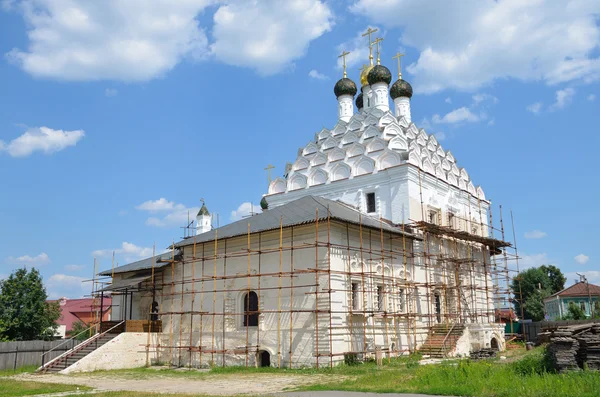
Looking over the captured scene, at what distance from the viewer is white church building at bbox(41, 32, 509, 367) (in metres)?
17.1

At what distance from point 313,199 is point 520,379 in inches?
419

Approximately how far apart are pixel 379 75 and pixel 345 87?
6.10 ft

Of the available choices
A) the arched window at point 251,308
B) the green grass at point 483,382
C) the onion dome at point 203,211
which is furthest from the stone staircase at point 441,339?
the onion dome at point 203,211

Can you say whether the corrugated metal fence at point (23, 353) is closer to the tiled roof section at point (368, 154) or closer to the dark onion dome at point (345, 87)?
the tiled roof section at point (368, 154)

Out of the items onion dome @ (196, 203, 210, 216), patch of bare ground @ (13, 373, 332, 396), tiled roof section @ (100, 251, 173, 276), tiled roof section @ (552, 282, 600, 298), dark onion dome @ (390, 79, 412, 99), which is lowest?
patch of bare ground @ (13, 373, 332, 396)

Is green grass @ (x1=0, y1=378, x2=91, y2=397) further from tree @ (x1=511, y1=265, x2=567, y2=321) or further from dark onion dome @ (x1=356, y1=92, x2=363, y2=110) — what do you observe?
tree @ (x1=511, y1=265, x2=567, y2=321)

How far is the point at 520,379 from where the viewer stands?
10227 millimetres

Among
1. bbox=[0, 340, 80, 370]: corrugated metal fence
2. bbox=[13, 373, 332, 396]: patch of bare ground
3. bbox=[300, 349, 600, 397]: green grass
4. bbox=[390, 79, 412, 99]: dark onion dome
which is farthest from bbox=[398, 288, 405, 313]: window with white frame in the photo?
bbox=[0, 340, 80, 370]: corrugated metal fence

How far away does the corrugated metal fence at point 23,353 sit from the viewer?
19.5 m

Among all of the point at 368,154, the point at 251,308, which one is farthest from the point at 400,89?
the point at 251,308

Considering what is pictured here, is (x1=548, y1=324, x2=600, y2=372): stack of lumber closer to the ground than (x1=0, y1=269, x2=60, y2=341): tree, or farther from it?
closer to the ground

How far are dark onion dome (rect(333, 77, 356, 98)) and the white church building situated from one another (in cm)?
126

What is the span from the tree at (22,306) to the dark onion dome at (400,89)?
18.1 m

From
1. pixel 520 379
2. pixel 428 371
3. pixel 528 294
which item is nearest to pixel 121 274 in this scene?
pixel 428 371
